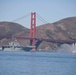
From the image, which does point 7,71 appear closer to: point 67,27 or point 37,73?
point 37,73

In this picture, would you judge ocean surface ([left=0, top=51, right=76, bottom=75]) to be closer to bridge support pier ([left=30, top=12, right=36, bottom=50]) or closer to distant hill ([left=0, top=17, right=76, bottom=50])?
bridge support pier ([left=30, top=12, right=36, bottom=50])

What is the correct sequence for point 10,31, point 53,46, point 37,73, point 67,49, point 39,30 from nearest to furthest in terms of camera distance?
point 37,73 < point 67,49 < point 53,46 < point 39,30 < point 10,31

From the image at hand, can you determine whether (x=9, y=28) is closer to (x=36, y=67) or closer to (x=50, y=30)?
(x=50, y=30)

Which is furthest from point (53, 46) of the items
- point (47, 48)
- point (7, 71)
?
point (7, 71)

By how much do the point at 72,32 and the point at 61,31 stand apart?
357 centimetres

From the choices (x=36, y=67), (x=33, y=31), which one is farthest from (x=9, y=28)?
(x=36, y=67)

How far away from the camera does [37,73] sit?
2800cm

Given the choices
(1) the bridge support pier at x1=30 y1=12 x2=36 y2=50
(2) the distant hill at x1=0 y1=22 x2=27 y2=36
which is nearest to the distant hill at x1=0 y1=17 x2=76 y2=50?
(2) the distant hill at x1=0 y1=22 x2=27 y2=36

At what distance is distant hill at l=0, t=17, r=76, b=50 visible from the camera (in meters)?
129

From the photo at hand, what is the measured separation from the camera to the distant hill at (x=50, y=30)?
129 metres

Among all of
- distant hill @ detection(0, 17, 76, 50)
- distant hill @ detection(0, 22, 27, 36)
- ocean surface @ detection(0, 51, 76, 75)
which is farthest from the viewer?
distant hill @ detection(0, 22, 27, 36)

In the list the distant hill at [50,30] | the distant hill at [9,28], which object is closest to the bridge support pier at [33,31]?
the distant hill at [50,30]

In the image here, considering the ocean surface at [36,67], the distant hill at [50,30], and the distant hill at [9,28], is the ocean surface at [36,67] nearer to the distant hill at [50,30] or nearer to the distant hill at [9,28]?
the distant hill at [50,30]

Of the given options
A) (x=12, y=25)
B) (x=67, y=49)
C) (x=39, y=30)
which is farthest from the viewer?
(x=12, y=25)
